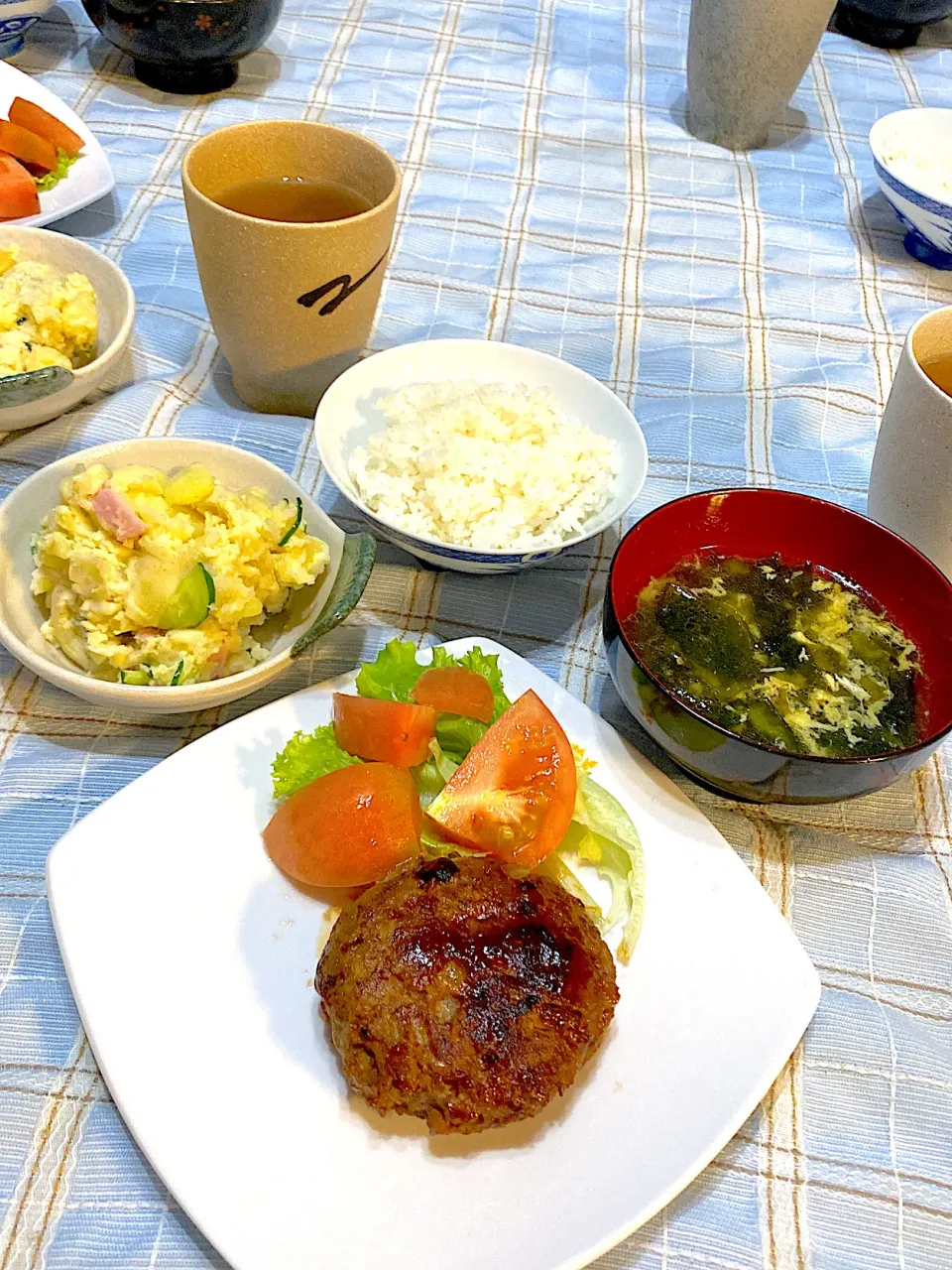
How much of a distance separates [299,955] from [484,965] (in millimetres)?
265

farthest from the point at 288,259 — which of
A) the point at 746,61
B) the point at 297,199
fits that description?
the point at 746,61

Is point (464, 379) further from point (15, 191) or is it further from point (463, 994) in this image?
point (463, 994)

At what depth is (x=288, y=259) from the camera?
1.89m

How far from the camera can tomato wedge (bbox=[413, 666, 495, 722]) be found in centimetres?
150

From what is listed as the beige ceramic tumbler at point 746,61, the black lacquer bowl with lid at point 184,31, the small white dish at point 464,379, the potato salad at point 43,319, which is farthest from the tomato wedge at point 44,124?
the beige ceramic tumbler at point 746,61

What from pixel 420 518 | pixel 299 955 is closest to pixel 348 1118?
pixel 299 955

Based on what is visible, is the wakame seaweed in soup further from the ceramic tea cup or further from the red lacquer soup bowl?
the ceramic tea cup

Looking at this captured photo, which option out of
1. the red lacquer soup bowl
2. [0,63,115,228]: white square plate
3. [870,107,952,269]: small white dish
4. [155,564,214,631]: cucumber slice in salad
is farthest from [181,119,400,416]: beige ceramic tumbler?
[870,107,952,269]: small white dish

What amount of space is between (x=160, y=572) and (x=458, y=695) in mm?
498

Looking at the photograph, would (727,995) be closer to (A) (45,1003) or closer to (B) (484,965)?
(B) (484,965)

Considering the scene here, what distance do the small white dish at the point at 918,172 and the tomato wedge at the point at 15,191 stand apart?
2177 millimetres

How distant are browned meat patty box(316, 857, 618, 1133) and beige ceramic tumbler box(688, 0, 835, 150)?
2.70 metres

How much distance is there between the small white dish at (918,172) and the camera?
8.85 ft

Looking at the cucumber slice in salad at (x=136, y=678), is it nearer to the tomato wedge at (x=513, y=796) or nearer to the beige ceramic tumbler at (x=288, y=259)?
the tomato wedge at (x=513, y=796)
